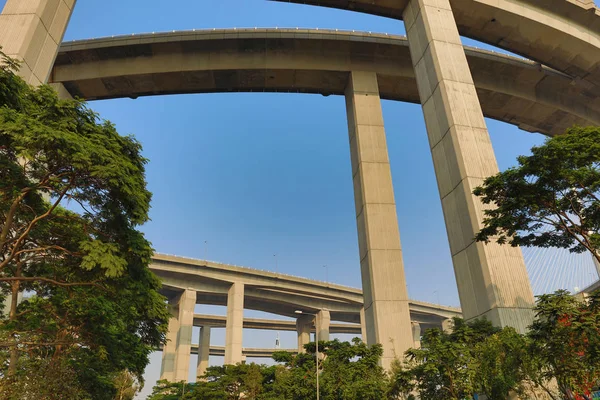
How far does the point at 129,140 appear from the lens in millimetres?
14891

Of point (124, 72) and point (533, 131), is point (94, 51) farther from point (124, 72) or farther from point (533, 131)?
point (533, 131)

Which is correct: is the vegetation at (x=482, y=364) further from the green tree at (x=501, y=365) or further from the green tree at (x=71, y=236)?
the green tree at (x=71, y=236)

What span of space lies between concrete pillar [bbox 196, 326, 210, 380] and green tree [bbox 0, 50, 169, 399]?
185 ft

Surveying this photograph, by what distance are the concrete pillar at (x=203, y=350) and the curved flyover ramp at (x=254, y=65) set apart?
53161mm

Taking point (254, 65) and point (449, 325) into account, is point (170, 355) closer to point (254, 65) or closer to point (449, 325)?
point (254, 65)

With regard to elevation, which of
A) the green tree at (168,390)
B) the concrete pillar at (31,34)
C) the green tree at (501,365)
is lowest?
the green tree at (501,365)

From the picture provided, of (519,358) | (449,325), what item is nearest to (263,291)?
(449,325)

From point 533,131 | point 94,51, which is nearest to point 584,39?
point 533,131

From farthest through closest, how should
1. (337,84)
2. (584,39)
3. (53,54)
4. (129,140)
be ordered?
(337,84) → (584,39) → (53,54) → (129,140)

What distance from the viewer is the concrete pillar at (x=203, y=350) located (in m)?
72.3

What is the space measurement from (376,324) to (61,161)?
1729 cm

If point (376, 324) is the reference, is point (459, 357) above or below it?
below

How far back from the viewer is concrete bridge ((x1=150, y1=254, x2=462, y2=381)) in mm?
60500

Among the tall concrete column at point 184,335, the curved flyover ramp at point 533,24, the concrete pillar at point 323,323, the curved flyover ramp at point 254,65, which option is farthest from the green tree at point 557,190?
the concrete pillar at point 323,323
